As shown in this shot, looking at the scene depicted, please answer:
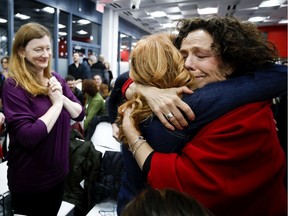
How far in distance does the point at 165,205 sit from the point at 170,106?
0.31 m

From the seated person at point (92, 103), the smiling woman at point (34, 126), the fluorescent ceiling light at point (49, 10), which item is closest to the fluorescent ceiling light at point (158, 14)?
the fluorescent ceiling light at point (49, 10)

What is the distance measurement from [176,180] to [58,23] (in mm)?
6843

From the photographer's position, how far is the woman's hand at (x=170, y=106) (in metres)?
0.78

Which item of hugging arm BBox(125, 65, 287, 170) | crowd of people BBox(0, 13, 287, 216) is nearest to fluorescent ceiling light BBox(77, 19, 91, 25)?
crowd of people BBox(0, 13, 287, 216)

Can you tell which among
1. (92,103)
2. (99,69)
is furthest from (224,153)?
(99,69)

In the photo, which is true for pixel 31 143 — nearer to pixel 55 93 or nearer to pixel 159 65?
pixel 55 93

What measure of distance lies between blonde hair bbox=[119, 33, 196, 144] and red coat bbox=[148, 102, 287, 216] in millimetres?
155

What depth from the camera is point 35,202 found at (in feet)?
4.64

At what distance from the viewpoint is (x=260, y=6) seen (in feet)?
29.9

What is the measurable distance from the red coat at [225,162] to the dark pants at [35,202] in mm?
884

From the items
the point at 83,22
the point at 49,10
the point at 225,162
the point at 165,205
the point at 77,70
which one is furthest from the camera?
the point at 83,22

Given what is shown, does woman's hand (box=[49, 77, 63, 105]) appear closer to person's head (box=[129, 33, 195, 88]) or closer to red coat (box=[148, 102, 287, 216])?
person's head (box=[129, 33, 195, 88])

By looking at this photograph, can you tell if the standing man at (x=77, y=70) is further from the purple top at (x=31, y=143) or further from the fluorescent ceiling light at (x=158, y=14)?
the purple top at (x=31, y=143)

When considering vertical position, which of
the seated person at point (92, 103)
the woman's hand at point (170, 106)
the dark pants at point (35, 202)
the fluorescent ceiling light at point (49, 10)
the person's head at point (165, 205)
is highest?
the fluorescent ceiling light at point (49, 10)
